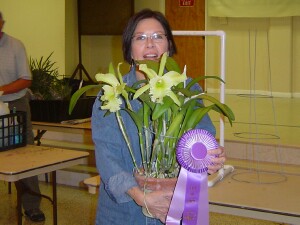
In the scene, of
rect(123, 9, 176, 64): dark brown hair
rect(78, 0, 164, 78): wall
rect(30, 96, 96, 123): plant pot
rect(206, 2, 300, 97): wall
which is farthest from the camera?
rect(78, 0, 164, 78): wall

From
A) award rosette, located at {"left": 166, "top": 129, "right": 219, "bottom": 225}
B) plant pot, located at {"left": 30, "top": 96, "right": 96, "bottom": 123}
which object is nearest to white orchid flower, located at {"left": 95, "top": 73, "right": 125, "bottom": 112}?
award rosette, located at {"left": 166, "top": 129, "right": 219, "bottom": 225}

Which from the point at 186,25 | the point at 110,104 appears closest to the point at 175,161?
the point at 110,104

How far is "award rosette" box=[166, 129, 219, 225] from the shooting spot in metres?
1.40

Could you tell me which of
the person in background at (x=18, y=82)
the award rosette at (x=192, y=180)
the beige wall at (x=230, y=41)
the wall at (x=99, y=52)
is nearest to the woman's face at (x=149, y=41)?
the award rosette at (x=192, y=180)

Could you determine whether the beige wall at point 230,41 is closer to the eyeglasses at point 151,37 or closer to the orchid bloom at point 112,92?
the eyeglasses at point 151,37

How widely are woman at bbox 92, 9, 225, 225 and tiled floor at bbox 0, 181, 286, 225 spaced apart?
7.15 ft

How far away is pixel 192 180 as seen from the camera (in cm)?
144

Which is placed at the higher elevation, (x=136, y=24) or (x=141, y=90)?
(x=136, y=24)

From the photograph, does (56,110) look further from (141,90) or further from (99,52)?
(99,52)

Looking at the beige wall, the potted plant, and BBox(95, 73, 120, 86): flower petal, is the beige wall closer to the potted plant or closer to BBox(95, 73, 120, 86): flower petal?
the potted plant

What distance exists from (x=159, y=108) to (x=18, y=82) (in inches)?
96.7

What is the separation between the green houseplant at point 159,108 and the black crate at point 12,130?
1489mm

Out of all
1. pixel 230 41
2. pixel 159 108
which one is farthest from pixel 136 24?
pixel 230 41

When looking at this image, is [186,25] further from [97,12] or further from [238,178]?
[238,178]
